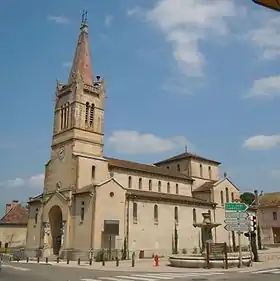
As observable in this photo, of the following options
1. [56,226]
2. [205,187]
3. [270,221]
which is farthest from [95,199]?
[270,221]

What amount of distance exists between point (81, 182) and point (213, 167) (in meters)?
28.3

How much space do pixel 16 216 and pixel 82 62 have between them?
1364 inches

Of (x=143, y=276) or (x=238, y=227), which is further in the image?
(x=238, y=227)

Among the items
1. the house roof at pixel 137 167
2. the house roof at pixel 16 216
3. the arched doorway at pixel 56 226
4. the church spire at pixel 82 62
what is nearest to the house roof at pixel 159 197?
the house roof at pixel 137 167

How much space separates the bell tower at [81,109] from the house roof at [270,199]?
41.8m

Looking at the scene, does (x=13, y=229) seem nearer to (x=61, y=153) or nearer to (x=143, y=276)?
(x=61, y=153)

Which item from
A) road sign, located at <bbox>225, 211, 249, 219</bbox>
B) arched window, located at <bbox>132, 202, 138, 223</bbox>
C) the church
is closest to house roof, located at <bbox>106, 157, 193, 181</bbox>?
the church

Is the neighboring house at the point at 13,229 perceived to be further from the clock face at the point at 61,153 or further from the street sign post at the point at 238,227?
the street sign post at the point at 238,227

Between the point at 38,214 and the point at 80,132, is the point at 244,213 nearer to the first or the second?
the point at 80,132

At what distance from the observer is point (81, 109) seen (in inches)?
1893

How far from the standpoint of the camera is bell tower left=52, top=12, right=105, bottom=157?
1861 inches

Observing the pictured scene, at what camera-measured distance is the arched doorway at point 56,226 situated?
46875 millimetres

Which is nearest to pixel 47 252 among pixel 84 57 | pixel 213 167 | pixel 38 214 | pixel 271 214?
pixel 38 214

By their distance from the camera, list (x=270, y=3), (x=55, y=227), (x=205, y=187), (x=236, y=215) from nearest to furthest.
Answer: (x=270, y=3)
(x=236, y=215)
(x=55, y=227)
(x=205, y=187)
